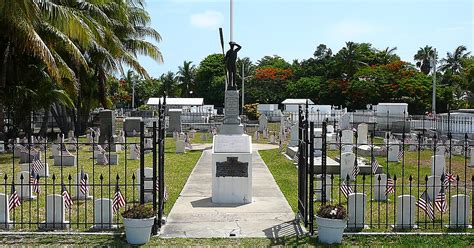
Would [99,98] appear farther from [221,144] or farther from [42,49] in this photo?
[221,144]

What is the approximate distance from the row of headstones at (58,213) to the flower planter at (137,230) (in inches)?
41.0

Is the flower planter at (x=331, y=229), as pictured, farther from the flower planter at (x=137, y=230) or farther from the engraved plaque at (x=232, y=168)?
the engraved plaque at (x=232, y=168)

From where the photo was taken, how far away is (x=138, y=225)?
816 centimetres

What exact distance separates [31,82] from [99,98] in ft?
30.5

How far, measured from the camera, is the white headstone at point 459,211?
927 cm

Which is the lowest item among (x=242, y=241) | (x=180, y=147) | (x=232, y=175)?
(x=242, y=241)

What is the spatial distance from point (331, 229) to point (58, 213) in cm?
470

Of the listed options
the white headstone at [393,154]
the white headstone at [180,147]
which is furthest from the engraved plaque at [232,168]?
the white headstone at [180,147]

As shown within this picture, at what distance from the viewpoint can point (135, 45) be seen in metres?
36.9

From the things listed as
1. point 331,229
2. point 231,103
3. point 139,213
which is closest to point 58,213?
point 139,213

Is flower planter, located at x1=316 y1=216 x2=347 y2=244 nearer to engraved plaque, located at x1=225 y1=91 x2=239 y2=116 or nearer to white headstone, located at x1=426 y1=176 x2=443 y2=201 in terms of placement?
white headstone, located at x1=426 y1=176 x2=443 y2=201

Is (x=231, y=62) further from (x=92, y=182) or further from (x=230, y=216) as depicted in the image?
(x=230, y=216)

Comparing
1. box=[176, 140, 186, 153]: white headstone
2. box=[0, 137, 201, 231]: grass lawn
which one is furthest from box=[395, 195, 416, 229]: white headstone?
box=[176, 140, 186, 153]: white headstone

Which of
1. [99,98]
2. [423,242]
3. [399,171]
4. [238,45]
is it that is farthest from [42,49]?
[99,98]
